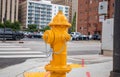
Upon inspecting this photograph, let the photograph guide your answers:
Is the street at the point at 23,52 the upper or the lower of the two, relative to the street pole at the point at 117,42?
lower

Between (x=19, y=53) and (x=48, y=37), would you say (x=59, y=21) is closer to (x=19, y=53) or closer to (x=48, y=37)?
(x=48, y=37)

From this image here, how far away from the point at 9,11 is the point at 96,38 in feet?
259

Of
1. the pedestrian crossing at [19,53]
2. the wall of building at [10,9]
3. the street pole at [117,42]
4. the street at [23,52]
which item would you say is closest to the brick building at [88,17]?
the wall of building at [10,9]

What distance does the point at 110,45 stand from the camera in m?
13.7

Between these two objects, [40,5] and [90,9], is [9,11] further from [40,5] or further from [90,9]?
[90,9]

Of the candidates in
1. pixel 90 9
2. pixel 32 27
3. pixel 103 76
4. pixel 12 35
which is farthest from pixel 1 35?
pixel 32 27

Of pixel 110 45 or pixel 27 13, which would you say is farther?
pixel 27 13

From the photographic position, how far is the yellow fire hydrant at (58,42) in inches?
152

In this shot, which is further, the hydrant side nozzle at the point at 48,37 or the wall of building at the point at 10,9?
the wall of building at the point at 10,9

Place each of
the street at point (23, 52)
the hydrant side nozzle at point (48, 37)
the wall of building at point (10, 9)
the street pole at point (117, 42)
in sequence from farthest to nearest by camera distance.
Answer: the wall of building at point (10, 9) < the street at point (23, 52) < the street pole at point (117, 42) < the hydrant side nozzle at point (48, 37)

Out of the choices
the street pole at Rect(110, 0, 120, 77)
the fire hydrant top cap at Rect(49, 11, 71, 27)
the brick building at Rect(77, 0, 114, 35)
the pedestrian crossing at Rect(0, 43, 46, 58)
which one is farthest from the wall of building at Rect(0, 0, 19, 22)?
the fire hydrant top cap at Rect(49, 11, 71, 27)

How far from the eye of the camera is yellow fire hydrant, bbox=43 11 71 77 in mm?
3857

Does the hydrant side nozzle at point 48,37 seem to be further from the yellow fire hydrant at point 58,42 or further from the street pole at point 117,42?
the street pole at point 117,42

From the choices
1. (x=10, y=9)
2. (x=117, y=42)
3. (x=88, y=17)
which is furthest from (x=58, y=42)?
(x=10, y=9)
